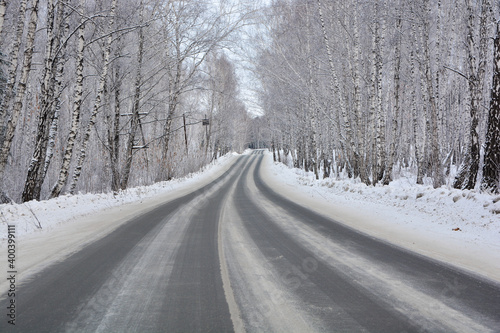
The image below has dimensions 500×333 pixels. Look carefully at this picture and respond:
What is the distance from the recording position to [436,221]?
7.29 m

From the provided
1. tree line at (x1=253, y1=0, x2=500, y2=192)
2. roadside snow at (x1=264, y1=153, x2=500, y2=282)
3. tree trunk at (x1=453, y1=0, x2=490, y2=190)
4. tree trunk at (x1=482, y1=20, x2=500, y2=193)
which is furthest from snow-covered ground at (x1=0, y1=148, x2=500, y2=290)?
tree trunk at (x1=453, y1=0, x2=490, y2=190)

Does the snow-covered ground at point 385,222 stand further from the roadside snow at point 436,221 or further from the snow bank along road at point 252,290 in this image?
the snow bank along road at point 252,290

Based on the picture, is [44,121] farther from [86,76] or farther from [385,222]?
[385,222]

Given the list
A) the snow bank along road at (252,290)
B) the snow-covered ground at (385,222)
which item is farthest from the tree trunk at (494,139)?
the snow bank along road at (252,290)

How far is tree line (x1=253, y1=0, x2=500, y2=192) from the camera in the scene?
10325 mm

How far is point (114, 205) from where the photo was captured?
35.5 feet

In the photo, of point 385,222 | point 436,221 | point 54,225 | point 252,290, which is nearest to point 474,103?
point 436,221

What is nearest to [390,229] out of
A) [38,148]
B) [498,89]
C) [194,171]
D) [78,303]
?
[498,89]

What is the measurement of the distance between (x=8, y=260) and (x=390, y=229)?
7.05m

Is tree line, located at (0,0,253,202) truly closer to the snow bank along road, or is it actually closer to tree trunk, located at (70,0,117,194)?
tree trunk, located at (70,0,117,194)

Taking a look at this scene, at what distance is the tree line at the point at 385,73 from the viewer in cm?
1033

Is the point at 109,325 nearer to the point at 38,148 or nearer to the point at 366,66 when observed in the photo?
the point at 38,148

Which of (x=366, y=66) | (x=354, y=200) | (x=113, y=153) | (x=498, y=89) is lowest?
(x=354, y=200)

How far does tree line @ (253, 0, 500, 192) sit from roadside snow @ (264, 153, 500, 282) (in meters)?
1.38
